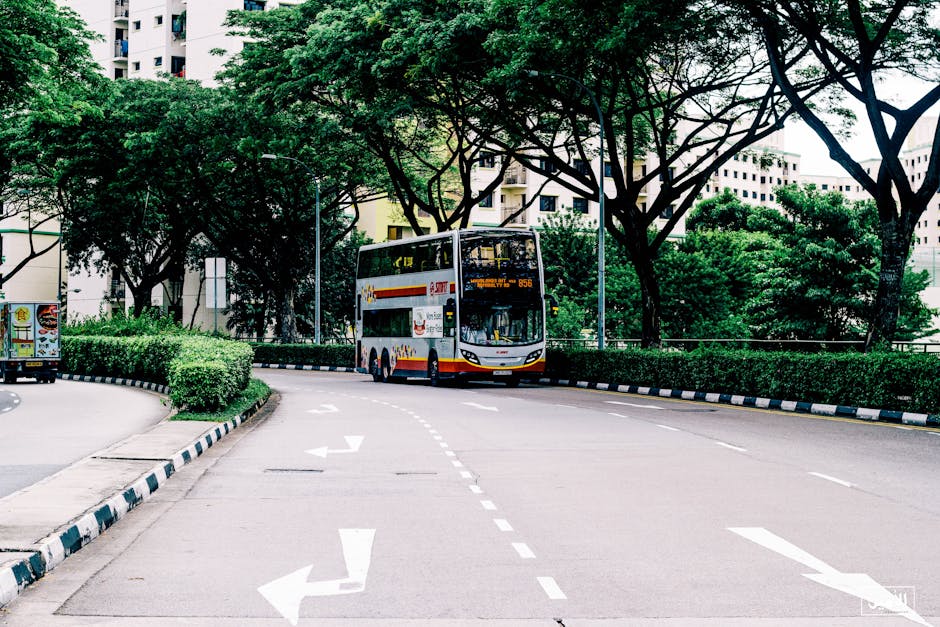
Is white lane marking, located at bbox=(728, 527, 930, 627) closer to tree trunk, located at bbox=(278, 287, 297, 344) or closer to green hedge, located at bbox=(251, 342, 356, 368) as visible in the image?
green hedge, located at bbox=(251, 342, 356, 368)

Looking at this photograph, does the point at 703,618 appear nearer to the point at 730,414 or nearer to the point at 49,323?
the point at 730,414

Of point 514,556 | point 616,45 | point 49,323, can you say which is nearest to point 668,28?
point 616,45

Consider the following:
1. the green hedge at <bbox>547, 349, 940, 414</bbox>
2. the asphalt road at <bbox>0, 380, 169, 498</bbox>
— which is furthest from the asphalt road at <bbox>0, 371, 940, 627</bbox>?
the green hedge at <bbox>547, 349, 940, 414</bbox>

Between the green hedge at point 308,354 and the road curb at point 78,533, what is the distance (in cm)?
3796

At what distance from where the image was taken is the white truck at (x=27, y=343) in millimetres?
40594

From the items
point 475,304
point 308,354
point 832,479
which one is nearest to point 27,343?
point 475,304

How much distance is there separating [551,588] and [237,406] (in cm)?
1638

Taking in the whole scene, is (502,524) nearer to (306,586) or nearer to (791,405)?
(306,586)

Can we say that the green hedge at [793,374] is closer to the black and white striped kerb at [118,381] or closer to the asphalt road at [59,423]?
the black and white striped kerb at [118,381]

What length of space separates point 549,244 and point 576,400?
121 ft

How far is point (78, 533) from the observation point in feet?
30.8

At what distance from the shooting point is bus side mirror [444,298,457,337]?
115ft

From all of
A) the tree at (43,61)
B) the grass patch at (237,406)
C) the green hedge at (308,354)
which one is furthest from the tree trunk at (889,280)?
A: the green hedge at (308,354)

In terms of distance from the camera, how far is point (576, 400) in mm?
29062
